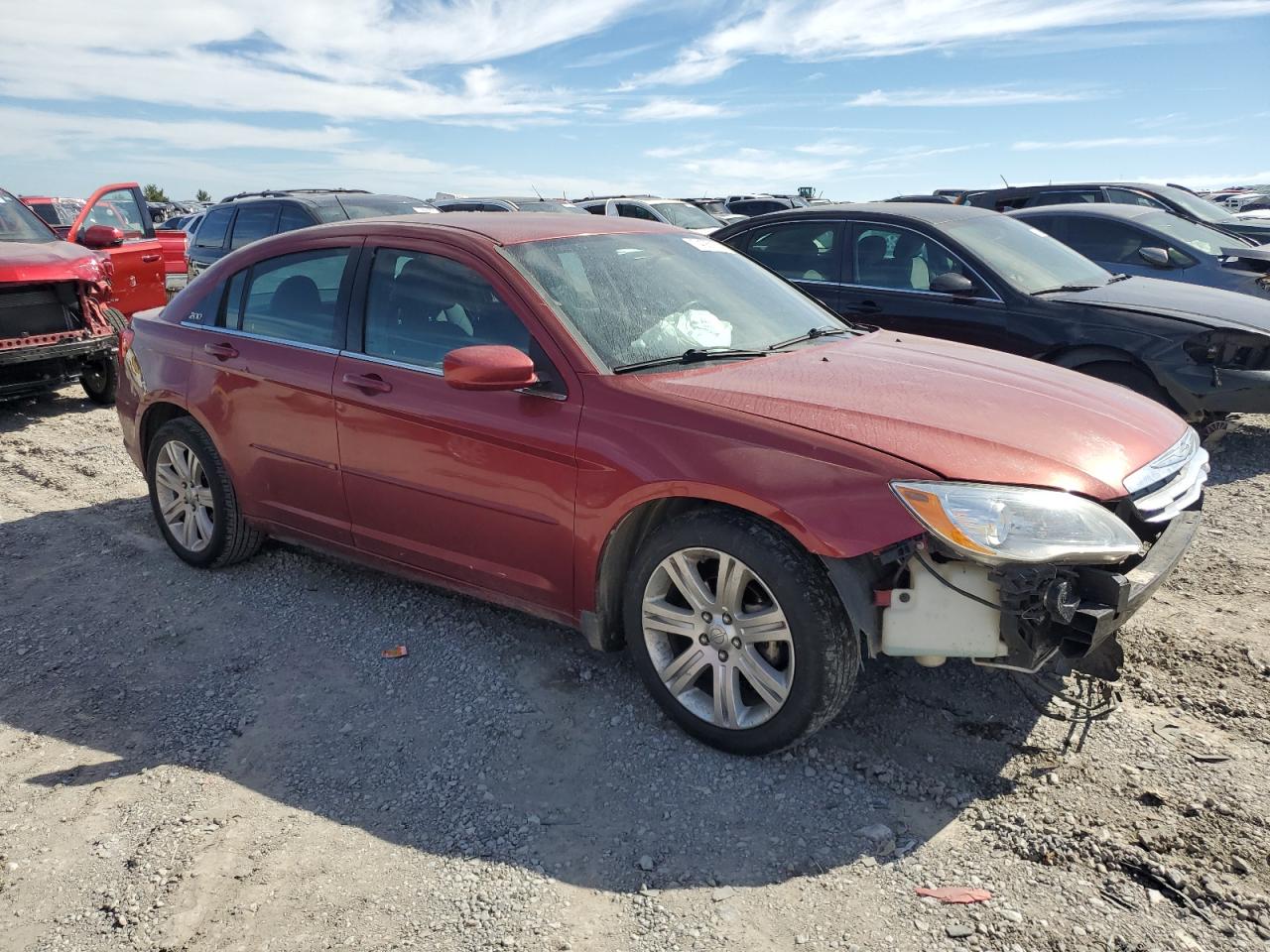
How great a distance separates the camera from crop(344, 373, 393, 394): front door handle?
3882 millimetres

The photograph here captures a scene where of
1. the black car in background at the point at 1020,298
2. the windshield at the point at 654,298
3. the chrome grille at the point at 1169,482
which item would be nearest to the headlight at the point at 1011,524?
the chrome grille at the point at 1169,482

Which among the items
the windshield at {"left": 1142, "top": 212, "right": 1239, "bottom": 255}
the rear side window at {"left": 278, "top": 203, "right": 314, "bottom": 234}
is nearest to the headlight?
the windshield at {"left": 1142, "top": 212, "right": 1239, "bottom": 255}

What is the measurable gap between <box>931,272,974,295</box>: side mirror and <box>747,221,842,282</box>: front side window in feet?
2.90

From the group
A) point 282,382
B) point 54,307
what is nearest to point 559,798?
point 282,382

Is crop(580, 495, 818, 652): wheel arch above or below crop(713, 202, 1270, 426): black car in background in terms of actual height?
below

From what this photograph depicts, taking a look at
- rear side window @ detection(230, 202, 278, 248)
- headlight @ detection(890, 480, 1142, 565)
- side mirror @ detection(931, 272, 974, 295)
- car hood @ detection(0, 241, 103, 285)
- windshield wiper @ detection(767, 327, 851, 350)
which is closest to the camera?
headlight @ detection(890, 480, 1142, 565)

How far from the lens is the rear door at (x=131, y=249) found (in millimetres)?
9953

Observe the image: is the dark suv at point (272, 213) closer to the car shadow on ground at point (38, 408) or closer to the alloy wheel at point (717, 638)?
the car shadow on ground at point (38, 408)

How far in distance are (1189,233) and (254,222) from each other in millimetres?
10207

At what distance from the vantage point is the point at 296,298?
4.39 meters

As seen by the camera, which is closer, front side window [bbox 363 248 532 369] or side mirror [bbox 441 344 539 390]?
side mirror [bbox 441 344 539 390]

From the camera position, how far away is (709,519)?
3.09m

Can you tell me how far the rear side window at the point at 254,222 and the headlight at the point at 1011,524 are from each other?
34.1 ft

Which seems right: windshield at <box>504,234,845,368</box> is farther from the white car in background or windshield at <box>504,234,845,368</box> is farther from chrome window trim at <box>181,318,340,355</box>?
the white car in background
